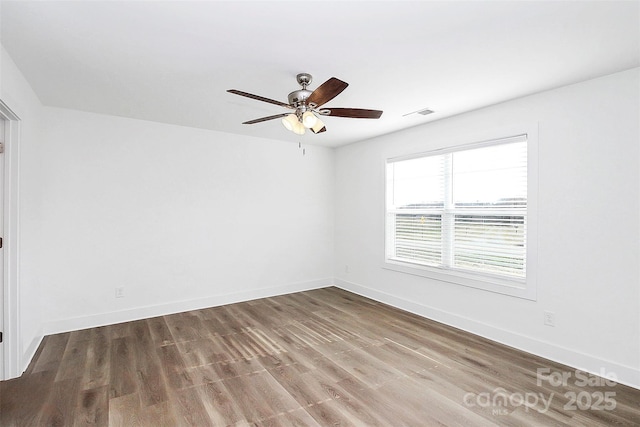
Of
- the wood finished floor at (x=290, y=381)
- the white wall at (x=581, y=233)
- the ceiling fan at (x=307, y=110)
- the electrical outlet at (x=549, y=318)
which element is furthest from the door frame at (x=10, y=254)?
the electrical outlet at (x=549, y=318)

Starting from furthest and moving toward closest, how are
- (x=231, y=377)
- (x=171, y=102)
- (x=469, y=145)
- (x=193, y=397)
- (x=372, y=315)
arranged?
(x=372, y=315), (x=469, y=145), (x=171, y=102), (x=231, y=377), (x=193, y=397)

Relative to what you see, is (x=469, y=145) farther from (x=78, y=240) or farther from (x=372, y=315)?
(x=78, y=240)

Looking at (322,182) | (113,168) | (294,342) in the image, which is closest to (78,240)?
(113,168)

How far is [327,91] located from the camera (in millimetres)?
2195

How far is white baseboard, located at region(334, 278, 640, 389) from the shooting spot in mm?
2566

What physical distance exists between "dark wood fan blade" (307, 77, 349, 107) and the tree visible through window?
84.1 inches

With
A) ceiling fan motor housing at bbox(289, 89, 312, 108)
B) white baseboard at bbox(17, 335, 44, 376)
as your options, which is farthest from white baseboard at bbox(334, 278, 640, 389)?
Answer: white baseboard at bbox(17, 335, 44, 376)

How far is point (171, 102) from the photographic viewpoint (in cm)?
336

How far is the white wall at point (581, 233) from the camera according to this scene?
8.35 feet

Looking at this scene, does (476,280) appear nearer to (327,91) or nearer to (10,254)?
(327,91)

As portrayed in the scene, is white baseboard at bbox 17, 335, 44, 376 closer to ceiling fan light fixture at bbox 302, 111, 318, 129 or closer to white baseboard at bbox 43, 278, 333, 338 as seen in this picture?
white baseboard at bbox 43, 278, 333, 338

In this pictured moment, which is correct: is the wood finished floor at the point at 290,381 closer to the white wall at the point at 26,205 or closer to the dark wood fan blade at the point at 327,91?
the white wall at the point at 26,205

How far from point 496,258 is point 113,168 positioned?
4544 millimetres

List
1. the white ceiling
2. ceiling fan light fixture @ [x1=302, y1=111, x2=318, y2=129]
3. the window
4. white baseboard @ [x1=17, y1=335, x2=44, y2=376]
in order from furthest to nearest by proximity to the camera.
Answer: the window < white baseboard @ [x1=17, y1=335, x2=44, y2=376] < ceiling fan light fixture @ [x1=302, y1=111, x2=318, y2=129] < the white ceiling
